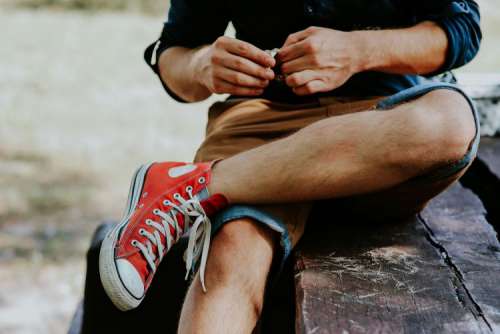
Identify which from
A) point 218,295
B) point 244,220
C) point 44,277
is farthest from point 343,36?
point 44,277

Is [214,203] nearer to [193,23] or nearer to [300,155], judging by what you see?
[300,155]

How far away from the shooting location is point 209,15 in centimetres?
220

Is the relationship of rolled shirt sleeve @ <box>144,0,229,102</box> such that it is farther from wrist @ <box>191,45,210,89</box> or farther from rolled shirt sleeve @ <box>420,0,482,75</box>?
rolled shirt sleeve @ <box>420,0,482,75</box>

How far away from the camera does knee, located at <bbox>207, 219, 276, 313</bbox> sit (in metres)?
1.58

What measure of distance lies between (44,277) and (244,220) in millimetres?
1945

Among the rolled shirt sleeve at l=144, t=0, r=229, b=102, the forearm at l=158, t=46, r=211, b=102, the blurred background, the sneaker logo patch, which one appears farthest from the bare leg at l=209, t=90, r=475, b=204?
the blurred background

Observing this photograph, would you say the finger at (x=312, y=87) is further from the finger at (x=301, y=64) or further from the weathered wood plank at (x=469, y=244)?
the weathered wood plank at (x=469, y=244)

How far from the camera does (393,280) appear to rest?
156 centimetres

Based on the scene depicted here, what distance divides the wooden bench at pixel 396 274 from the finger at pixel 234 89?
31 cm

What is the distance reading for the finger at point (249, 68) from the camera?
1.78m

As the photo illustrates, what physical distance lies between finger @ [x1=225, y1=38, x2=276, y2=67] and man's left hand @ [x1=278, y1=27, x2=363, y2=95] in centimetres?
5

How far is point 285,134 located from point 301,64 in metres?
0.26

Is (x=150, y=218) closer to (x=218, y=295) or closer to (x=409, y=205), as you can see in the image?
(x=218, y=295)

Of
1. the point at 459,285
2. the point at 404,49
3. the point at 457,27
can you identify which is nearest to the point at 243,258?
the point at 459,285
